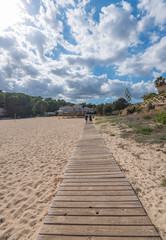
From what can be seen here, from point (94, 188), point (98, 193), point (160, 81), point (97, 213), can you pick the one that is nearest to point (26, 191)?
point (94, 188)

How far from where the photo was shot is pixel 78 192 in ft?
9.36

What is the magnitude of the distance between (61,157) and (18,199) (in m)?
2.90

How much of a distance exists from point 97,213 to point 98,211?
0.17 ft

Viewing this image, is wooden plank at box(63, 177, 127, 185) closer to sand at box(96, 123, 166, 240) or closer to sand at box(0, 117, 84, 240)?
sand at box(96, 123, 166, 240)

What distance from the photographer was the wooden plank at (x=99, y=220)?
2025 millimetres

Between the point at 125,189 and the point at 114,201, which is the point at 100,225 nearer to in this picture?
the point at 114,201

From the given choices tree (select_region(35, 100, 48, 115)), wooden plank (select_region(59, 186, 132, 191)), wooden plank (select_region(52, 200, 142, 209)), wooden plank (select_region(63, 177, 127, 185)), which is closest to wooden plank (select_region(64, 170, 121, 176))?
wooden plank (select_region(63, 177, 127, 185))

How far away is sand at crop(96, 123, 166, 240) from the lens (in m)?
2.36

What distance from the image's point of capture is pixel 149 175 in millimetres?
3770

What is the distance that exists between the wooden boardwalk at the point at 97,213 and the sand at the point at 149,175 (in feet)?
0.91

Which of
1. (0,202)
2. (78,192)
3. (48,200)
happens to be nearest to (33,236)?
(48,200)

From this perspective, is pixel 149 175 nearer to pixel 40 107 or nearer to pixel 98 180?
pixel 98 180

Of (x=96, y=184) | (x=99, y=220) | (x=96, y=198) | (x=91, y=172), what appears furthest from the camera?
(x=91, y=172)

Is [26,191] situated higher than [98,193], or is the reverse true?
[98,193]
